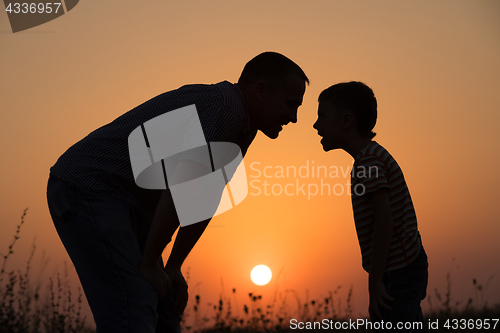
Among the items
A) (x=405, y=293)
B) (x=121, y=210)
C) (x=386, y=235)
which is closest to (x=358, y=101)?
(x=386, y=235)

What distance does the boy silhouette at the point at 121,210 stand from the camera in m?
1.66

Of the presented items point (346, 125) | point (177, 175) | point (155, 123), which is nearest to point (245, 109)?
point (155, 123)

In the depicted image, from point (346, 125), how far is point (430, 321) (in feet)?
11.8

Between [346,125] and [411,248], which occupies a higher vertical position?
[346,125]

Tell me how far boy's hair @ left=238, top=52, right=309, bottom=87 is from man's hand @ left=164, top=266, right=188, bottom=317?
1092 millimetres

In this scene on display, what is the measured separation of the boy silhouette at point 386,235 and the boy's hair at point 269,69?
57 centimetres

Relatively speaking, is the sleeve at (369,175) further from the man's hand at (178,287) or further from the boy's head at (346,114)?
the man's hand at (178,287)

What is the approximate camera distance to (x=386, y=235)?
2.09m

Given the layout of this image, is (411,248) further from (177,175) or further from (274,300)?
(274,300)

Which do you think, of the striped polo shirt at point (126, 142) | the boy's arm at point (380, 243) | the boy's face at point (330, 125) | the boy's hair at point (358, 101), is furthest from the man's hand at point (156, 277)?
the boy's hair at point (358, 101)

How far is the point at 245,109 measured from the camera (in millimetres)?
2033

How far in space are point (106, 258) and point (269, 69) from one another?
1.27m

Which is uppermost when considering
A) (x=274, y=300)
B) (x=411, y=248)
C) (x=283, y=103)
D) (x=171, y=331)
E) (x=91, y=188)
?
(x=283, y=103)

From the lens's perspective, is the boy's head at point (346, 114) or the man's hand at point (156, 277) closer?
the man's hand at point (156, 277)
